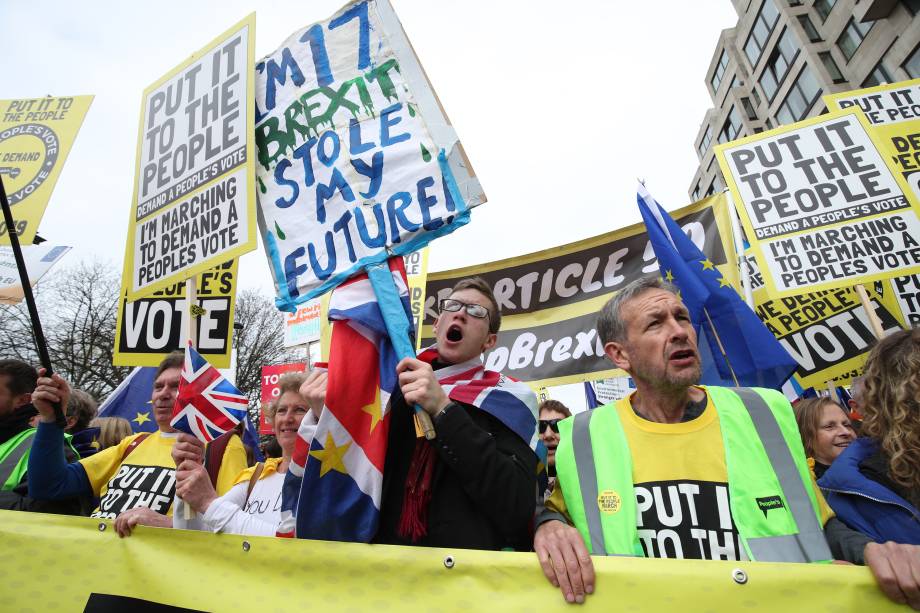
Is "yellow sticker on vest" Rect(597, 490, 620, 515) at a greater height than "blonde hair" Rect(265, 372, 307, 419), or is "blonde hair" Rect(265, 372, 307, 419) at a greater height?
"blonde hair" Rect(265, 372, 307, 419)

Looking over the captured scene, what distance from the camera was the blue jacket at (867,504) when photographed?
1643 millimetres

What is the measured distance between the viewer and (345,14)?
96.3 inches

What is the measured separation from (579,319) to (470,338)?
3.76 metres

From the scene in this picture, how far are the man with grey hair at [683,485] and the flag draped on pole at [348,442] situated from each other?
23.4 inches

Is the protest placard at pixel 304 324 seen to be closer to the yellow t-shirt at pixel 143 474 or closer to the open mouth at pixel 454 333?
the yellow t-shirt at pixel 143 474

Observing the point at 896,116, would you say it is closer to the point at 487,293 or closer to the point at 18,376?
the point at 487,293

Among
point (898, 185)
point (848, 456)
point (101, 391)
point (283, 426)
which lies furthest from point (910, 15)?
point (101, 391)

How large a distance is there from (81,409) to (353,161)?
10.6 feet

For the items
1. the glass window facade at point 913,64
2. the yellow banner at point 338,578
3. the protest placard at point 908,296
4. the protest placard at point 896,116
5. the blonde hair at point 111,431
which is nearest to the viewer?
the yellow banner at point 338,578

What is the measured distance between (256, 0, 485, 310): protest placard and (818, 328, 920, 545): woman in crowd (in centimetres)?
170

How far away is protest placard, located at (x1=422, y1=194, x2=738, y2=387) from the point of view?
17.2 feet

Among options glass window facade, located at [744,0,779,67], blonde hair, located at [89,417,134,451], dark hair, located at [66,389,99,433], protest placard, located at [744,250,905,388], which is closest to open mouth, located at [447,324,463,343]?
dark hair, located at [66,389,99,433]

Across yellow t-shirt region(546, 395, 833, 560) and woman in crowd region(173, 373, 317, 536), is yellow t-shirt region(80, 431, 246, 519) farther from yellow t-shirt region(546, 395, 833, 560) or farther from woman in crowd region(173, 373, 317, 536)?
yellow t-shirt region(546, 395, 833, 560)

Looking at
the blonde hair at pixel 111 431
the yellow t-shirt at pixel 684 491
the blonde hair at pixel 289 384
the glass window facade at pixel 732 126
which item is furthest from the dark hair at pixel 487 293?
the glass window facade at pixel 732 126
